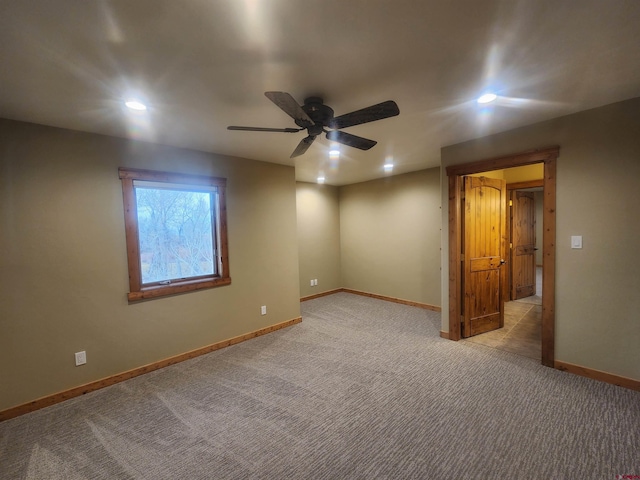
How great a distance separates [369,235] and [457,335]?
2810 mm

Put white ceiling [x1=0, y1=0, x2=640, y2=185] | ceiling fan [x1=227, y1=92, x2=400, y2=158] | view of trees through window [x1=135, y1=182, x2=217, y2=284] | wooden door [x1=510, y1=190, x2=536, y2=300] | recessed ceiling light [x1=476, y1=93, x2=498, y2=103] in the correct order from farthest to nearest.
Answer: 1. wooden door [x1=510, y1=190, x2=536, y2=300]
2. view of trees through window [x1=135, y1=182, x2=217, y2=284]
3. recessed ceiling light [x1=476, y1=93, x2=498, y2=103]
4. ceiling fan [x1=227, y1=92, x2=400, y2=158]
5. white ceiling [x1=0, y1=0, x2=640, y2=185]

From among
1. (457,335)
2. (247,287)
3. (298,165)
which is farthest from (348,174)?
(457,335)

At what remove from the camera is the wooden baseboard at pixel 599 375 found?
7.88ft

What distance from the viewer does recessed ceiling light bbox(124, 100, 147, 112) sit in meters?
2.13

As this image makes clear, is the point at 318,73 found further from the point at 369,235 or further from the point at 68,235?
the point at 369,235

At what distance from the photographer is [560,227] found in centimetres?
274

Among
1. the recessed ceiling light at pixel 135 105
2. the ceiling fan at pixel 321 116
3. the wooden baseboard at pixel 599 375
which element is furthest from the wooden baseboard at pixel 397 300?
the recessed ceiling light at pixel 135 105

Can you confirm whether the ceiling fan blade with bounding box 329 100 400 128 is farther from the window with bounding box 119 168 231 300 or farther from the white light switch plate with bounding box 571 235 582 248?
the white light switch plate with bounding box 571 235 582 248

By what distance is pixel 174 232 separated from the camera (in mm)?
3291

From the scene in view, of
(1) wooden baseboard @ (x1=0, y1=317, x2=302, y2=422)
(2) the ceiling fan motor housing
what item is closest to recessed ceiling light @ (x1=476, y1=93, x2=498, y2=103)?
(2) the ceiling fan motor housing

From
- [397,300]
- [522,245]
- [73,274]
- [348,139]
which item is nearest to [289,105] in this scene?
[348,139]

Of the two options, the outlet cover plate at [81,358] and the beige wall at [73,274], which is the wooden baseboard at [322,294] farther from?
the outlet cover plate at [81,358]

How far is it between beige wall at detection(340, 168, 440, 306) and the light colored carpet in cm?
209

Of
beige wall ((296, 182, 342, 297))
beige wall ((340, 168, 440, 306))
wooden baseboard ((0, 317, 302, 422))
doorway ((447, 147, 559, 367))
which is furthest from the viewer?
beige wall ((296, 182, 342, 297))
